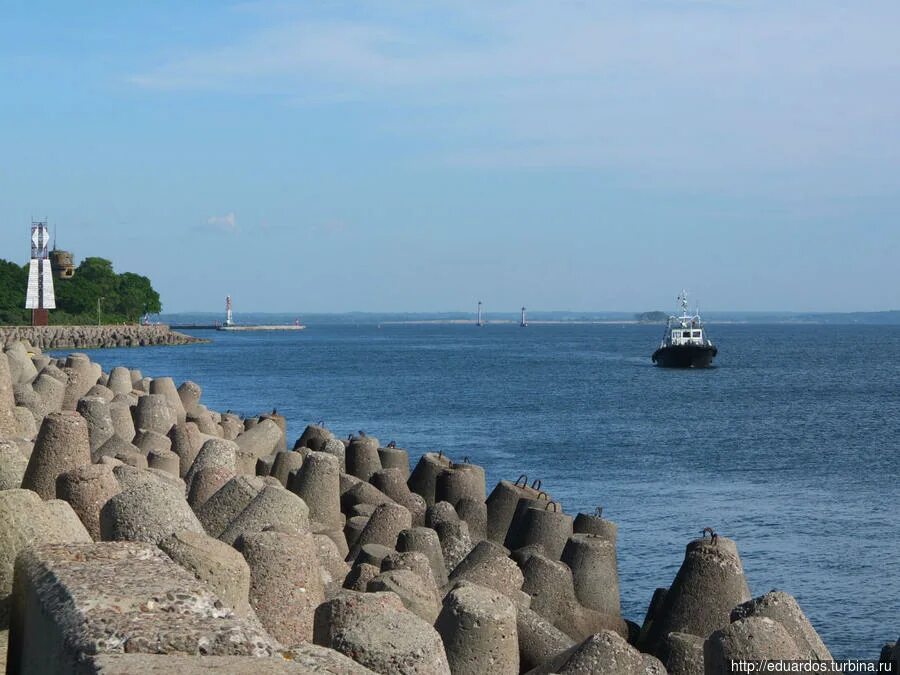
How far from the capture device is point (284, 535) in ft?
22.1

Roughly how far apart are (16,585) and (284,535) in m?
1.92

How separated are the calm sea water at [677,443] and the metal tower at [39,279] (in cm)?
1247

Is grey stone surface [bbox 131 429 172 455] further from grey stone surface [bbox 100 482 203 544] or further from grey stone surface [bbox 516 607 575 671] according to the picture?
grey stone surface [bbox 100 482 203 544]

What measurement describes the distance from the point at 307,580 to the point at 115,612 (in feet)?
9.11

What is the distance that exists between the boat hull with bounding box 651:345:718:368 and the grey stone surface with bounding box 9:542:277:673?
245ft

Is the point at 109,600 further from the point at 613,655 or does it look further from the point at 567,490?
the point at 567,490

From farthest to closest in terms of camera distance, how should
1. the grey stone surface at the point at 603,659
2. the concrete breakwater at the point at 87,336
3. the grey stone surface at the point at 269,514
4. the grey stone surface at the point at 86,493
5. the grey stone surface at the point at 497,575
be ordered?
1. the concrete breakwater at the point at 87,336
2. the grey stone surface at the point at 497,575
3. the grey stone surface at the point at 269,514
4. the grey stone surface at the point at 86,493
5. the grey stone surface at the point at 603,659

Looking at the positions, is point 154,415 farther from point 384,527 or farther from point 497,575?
point 497,575

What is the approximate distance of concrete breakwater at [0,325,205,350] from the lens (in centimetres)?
8262

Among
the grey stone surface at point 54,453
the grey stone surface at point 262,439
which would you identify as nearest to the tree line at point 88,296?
the grey stone surface at point 262,439

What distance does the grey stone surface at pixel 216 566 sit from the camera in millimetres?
5578

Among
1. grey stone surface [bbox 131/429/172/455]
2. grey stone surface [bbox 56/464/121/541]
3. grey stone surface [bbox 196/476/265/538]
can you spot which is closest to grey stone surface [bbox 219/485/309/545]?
grey stone surface [bbox 196/476/265/538]

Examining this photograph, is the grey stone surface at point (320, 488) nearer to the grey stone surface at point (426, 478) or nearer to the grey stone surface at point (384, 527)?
the grey stone surface at point (384, 527)

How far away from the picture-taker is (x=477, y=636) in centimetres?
687
